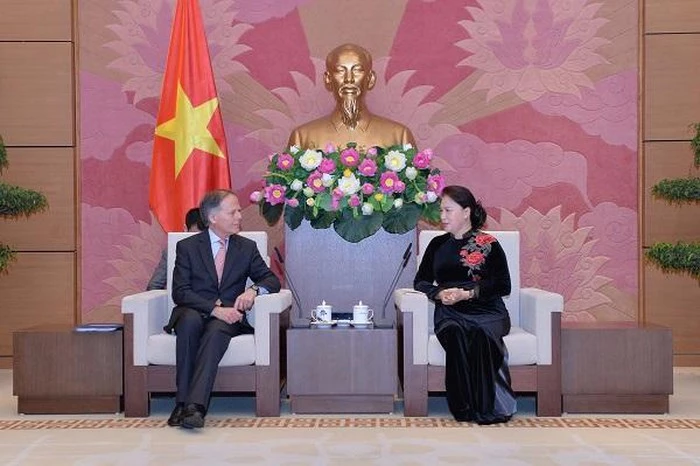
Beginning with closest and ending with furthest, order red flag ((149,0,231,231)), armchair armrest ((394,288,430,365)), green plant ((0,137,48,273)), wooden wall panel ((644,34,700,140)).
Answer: armchair armrest ((394,288,430,365)) → green plant ((0,137,48,273)) → red flag ((149,0,231,231)) → wooden wall panel ((644,34,700,140))

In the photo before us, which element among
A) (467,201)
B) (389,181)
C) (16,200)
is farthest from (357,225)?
(16,200)

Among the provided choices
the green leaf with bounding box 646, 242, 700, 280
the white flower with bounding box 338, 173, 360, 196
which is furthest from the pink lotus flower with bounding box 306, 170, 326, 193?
the green leaf with bounding box 646, 242, 700, 280

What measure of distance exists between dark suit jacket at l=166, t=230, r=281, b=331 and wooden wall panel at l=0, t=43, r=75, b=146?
2205 mm

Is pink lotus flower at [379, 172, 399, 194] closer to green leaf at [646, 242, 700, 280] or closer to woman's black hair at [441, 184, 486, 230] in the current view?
woman's black hair at [441, 184, 486, 230]

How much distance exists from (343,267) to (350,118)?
3.96ft

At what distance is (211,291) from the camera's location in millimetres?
4531

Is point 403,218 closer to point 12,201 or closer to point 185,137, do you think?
point 185,137

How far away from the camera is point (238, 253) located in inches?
181

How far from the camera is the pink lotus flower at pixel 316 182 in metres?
4.77

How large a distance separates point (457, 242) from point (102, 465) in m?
2.02

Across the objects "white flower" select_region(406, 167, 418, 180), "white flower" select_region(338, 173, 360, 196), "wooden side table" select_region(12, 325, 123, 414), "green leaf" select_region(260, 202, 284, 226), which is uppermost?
"white flower" select_region(406, 167, 418, 180)

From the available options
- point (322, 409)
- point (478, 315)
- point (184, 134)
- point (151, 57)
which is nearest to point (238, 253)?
point (322, 409)

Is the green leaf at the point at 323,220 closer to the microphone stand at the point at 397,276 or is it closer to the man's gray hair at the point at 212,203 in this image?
the microphone stand at the point at 397,276

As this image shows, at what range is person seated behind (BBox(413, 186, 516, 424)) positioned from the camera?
4246 millimetres
